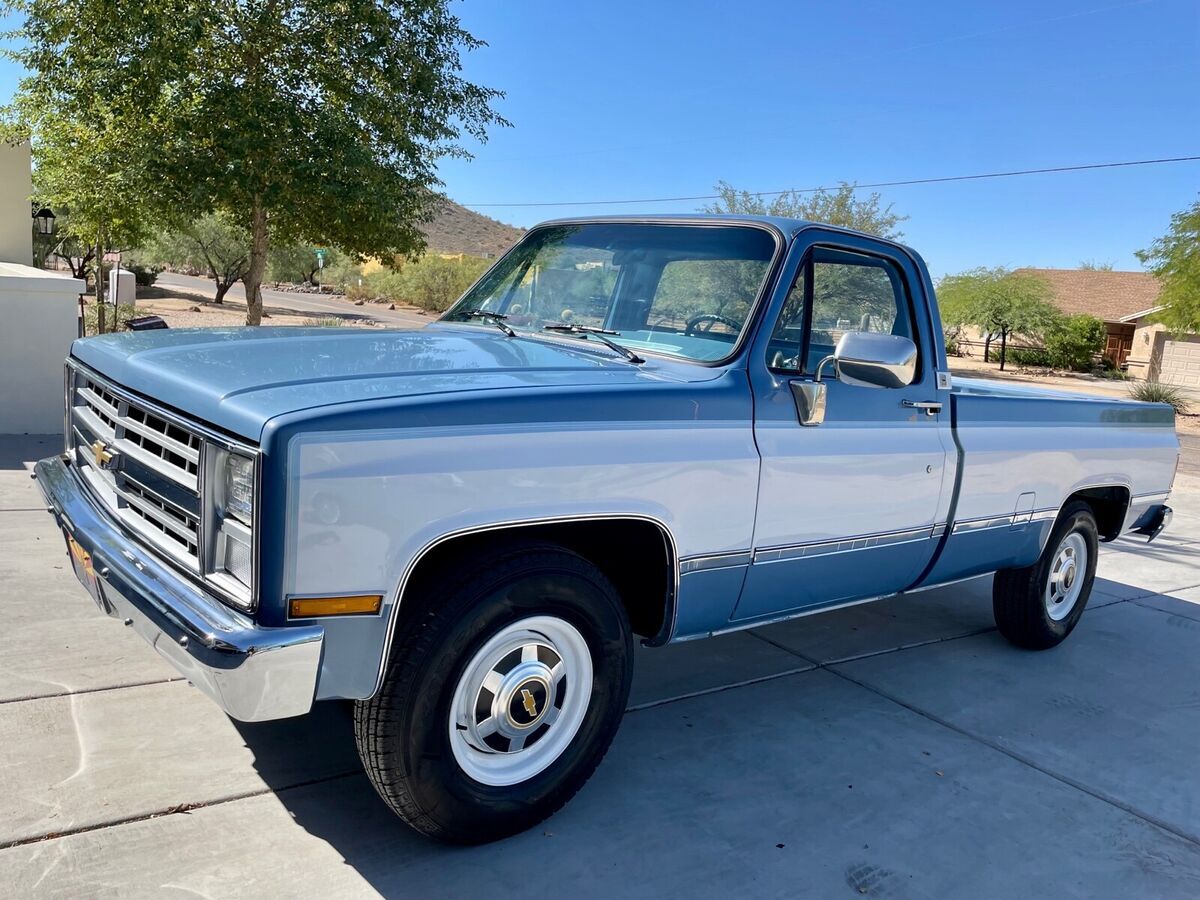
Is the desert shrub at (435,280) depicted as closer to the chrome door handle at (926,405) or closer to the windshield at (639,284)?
the windshield at (639,284)

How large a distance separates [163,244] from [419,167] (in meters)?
36.5

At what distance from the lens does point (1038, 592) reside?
5.43 m

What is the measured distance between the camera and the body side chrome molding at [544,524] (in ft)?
8.98

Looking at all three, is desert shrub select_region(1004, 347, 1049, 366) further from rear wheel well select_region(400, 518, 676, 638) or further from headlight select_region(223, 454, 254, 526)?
headlight select_region(223, 454, 254, 526)

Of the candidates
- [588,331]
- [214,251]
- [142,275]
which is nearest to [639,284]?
[588,331]

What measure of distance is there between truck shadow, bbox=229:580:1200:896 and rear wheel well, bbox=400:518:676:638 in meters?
0.68

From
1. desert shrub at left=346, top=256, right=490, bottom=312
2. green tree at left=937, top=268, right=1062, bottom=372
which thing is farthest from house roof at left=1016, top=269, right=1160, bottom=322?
desert shrub at left=346, top=256, right=490, bottom=312

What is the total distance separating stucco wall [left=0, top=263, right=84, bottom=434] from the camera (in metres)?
8.70

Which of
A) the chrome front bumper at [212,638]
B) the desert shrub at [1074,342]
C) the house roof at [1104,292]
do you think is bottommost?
the chrome front bumper at [212,638]

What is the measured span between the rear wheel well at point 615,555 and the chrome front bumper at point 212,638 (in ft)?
1.30

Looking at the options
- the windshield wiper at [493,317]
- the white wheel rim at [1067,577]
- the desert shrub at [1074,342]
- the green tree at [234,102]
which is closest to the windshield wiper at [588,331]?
the windshield wiper at [493,317]

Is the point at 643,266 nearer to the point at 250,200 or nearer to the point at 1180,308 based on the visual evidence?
the point at 250,200

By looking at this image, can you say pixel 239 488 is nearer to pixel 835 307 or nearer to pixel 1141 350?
pixel 835 307

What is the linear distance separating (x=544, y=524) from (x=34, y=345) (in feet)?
24.8
